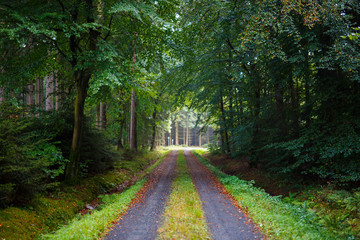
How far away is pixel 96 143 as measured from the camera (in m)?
10.9

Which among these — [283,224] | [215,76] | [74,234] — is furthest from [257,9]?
[74,234]

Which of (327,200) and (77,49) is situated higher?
(77,49)

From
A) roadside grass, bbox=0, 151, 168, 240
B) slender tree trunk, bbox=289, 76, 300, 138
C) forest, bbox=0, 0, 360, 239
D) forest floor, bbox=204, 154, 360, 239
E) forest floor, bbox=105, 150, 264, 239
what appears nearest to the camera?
roadside grass, bbox=0, 151, 168, 240

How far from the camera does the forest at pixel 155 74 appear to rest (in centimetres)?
671

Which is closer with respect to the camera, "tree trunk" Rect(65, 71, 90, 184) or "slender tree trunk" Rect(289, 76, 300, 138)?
"tree trunk" Rect(65, 71, 90, 184)

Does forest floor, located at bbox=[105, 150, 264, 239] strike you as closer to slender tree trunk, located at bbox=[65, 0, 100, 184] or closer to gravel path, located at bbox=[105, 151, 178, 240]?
gravel path, located at bbox=[105, 151, 178, 240]

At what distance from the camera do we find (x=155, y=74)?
962cm

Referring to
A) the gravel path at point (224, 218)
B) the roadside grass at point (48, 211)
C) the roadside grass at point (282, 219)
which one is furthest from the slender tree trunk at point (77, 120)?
the roadside grass at point (282, 219)

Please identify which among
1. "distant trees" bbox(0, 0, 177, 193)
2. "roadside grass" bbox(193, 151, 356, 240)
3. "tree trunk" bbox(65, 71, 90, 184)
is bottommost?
"roadside grass" bbox(193, 151, 356, 240)

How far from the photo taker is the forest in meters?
6.71

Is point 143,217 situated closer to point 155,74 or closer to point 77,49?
point 155,74

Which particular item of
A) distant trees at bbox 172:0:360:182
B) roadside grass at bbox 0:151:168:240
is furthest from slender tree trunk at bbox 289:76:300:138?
roadside grass at bbox 0:151:168:240

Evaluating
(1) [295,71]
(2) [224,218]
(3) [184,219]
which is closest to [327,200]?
(2) [224,218]

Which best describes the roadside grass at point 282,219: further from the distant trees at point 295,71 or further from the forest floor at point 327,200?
the distant trees at point 295,71
